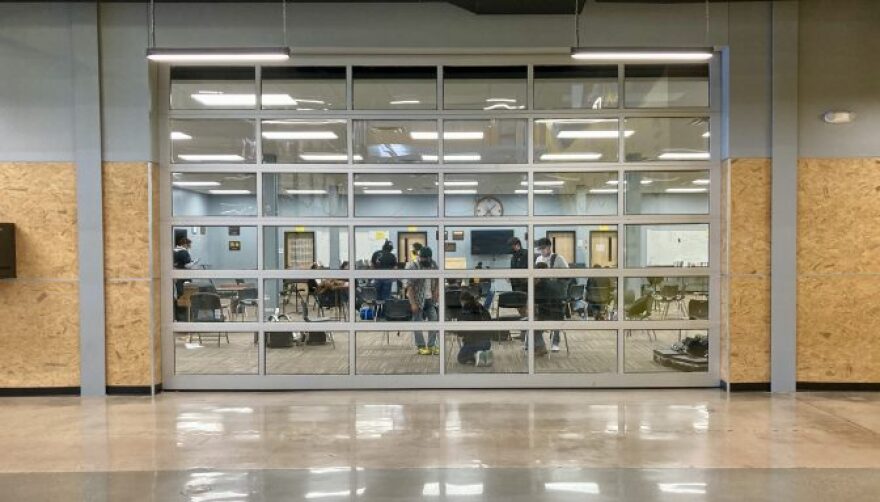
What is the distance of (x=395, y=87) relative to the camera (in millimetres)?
6637

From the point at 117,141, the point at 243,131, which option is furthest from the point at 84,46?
the point at 243,131

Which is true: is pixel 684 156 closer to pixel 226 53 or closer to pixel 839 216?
pixel 839 216

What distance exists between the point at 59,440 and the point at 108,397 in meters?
1.50

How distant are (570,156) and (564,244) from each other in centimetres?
106

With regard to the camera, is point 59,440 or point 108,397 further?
point 108,397

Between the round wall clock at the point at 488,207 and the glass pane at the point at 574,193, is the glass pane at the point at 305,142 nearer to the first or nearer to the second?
the round wall clock at the point at 488,207

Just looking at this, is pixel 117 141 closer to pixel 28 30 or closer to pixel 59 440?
pixel 28 30

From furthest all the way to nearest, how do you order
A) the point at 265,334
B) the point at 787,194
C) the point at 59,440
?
the point at 265,334
the point at 787,194
the point at 59,440

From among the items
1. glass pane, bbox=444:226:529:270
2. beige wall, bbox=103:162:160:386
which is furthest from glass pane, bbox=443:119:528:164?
beige wall, bbox=103:162:160:386

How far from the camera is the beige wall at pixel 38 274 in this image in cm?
626

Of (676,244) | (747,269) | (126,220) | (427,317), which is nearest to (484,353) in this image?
(427,317)

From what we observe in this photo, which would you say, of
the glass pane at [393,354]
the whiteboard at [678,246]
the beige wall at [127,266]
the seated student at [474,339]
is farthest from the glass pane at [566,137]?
the beige wall at [127,266]

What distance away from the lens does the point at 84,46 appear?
247 inches

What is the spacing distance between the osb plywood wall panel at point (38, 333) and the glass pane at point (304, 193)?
7.96 ft
